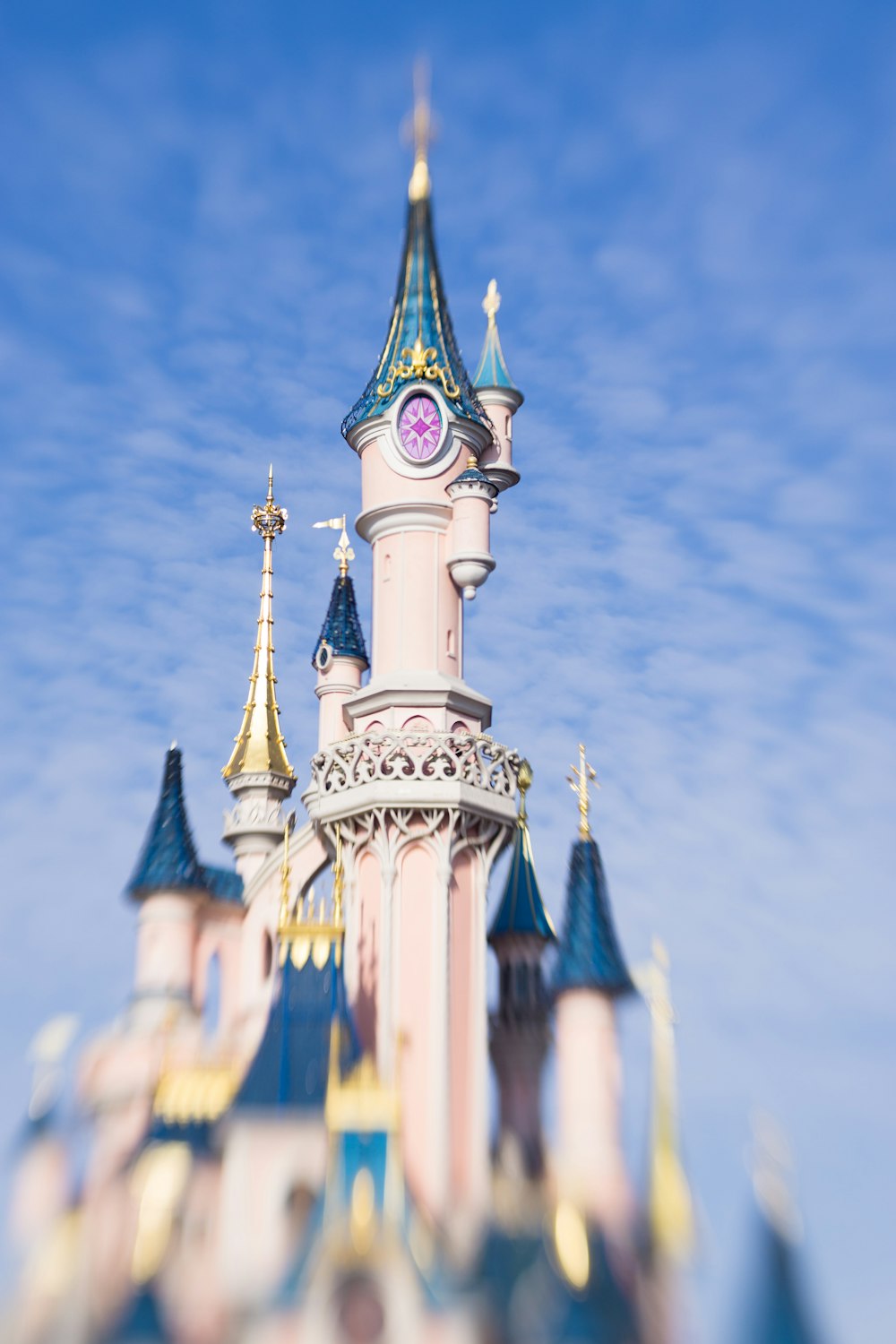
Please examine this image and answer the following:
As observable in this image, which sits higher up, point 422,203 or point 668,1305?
point 422,203

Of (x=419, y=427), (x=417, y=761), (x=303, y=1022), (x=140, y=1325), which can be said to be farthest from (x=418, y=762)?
(x=140, y=1325)

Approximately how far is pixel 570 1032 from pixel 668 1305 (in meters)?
4.41

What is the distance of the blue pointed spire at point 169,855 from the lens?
3117 cm

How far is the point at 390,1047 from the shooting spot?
28.8 meters

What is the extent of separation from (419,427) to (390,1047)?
10556 mm

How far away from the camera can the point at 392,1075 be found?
92.0ft

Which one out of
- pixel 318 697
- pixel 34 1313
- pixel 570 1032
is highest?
Result: pixel 318 697

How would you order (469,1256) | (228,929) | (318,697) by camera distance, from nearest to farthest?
(469,1256) < (228,929) < (318,697)

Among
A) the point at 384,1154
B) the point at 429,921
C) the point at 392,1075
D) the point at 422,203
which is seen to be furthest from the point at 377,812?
the point at 422,203

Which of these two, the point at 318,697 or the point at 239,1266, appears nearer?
the point at 239,1266

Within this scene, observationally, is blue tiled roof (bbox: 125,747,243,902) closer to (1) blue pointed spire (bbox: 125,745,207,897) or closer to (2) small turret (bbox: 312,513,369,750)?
(1) blue pointed spire (bbox: 125,745,207,897)

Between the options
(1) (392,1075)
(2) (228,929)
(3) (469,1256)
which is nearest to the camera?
(3) (469,1256)

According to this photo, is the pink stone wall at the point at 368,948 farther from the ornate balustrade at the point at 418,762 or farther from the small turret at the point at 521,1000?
the small turret at the point at 521,1000

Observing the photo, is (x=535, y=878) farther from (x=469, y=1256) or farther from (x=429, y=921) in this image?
(x=469, y=1256)
